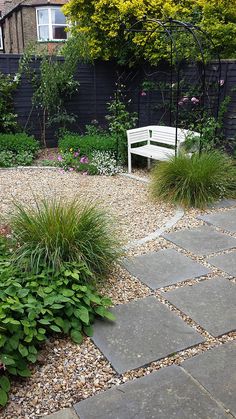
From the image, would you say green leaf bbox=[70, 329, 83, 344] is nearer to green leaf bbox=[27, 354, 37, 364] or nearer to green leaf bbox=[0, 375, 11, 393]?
green leaf bbox=[27, 354, 37, 364]

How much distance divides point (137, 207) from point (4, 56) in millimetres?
4553

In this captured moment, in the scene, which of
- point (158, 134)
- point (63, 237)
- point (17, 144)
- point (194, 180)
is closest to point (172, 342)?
point (63, 237)

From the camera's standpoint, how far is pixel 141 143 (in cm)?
684

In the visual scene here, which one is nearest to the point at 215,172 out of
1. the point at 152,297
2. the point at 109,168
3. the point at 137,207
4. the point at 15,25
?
the point at 137,207

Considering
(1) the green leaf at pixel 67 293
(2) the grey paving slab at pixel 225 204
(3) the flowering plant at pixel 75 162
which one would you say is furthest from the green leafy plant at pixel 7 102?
(1) the green leaf at pixel 67 293

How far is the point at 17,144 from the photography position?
22.7ft

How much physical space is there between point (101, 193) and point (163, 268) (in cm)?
232

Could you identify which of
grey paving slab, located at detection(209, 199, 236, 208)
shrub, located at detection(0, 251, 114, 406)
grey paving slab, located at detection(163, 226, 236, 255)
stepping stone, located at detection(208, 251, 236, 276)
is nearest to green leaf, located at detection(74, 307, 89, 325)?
shrub, located at detection(0, 251, 114, 406)

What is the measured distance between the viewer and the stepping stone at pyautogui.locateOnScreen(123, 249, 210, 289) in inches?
115

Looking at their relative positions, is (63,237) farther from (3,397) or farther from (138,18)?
(138,18)

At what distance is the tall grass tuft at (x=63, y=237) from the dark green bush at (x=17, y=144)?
13.0 feet

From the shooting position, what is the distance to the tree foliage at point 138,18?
6.50 m

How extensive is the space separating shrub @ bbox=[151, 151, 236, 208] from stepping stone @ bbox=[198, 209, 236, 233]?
280 millimetres

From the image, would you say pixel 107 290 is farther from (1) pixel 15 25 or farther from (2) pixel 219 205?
(1) pixel 15 25
